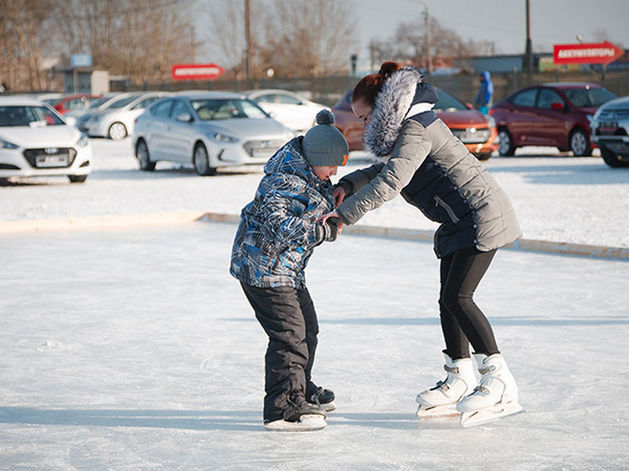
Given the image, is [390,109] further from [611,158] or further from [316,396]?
[611,158]

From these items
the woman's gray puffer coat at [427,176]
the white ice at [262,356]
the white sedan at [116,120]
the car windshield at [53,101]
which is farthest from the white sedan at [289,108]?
the woman's gray puffer coat at [427,176]

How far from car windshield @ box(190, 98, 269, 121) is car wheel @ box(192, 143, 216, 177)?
1.94 feet

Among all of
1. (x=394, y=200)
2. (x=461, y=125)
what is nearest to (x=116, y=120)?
(x=461, y=125)

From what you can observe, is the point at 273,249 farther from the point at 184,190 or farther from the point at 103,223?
the point at 184,190

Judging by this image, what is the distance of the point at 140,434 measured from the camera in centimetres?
419

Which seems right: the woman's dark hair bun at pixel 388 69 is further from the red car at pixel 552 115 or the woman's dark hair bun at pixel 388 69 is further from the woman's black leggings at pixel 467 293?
the red car at pixel 552 115

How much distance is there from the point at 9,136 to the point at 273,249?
13402 millimetres

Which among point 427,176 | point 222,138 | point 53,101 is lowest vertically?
point 53,101

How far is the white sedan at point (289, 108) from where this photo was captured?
90.5ft

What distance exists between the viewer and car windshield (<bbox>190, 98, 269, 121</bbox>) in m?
18.7

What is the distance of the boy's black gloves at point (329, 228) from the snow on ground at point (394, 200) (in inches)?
207

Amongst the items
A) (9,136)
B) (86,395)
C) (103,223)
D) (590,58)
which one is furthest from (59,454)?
(590,58)

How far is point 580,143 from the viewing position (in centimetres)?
1977

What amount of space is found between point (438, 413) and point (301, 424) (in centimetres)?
62
